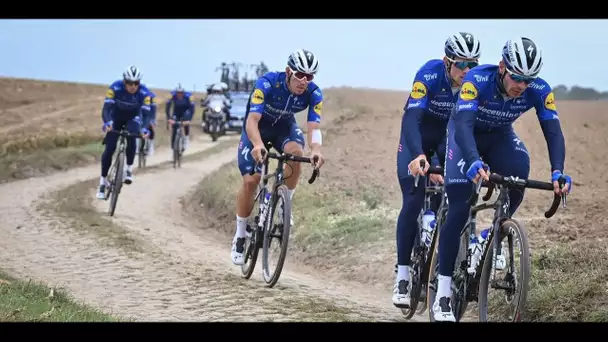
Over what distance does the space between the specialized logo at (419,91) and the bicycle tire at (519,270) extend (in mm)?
1547

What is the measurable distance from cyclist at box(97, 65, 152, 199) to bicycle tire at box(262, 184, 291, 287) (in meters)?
5.51

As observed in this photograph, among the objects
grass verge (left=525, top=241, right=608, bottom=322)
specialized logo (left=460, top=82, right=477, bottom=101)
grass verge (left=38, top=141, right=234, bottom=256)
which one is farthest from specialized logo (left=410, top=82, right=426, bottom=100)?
grass verge (left=38, top=141, right=234, bottom=256)

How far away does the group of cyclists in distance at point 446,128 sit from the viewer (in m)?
6.28

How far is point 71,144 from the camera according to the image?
2750cm

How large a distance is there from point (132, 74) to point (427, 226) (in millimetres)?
7759

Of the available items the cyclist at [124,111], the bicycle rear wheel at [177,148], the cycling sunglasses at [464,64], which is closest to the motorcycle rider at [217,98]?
the bicycle rear wheel at [177,148]

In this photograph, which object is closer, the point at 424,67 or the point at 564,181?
the point at 564,181

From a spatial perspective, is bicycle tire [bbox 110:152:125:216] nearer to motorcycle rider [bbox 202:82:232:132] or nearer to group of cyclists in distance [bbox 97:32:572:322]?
group of cyclists in distance [bbox 97:32:572:322]

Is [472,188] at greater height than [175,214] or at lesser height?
greater

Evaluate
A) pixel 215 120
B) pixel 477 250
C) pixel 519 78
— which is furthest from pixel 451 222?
pixel 215 120

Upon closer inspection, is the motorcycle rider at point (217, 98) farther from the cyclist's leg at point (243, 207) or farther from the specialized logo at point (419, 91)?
the specialized logo at point (419, 91)
